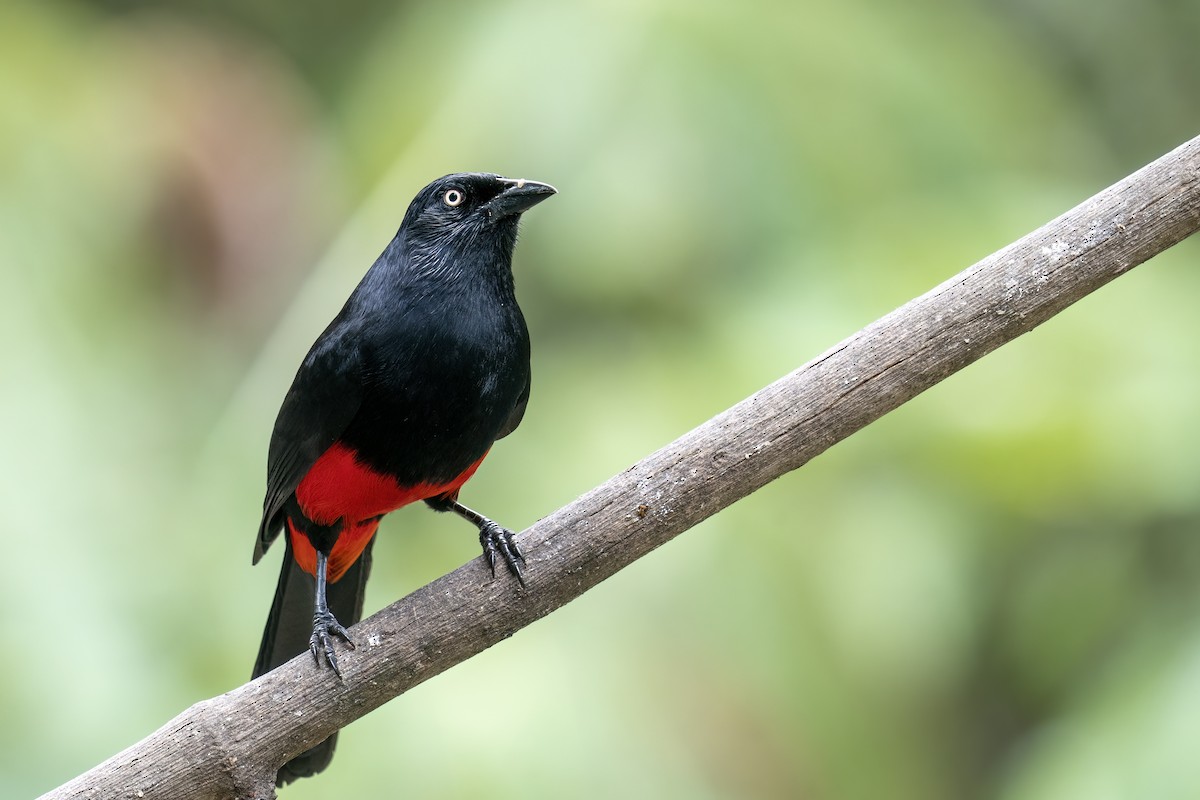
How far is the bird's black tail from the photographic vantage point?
3387 mm

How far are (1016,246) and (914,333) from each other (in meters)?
0.28

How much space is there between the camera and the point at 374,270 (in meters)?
3.34

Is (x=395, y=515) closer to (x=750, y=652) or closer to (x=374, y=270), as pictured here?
(x=750, y=652)

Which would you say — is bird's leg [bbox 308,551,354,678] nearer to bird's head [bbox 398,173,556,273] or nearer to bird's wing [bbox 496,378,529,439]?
bird's wing [bbox 496,378,529,439]

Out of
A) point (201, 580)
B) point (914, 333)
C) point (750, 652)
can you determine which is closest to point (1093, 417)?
point (750, 652)

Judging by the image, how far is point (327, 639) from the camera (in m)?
2.82

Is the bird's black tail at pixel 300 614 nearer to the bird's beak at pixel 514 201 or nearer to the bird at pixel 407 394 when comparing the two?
the bird at pixel 407 394

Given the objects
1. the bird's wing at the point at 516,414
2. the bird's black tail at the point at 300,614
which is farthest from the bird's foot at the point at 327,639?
the bird's wing at the point at 516,414

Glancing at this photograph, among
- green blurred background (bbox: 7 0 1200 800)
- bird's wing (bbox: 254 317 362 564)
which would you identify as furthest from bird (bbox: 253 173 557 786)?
green blurred background (bbox: 7 0 1200 800)

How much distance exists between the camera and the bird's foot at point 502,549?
2.75 meters

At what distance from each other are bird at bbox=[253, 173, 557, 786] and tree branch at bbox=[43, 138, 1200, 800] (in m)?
0.08

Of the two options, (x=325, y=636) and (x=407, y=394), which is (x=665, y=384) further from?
(x=325, y=636)

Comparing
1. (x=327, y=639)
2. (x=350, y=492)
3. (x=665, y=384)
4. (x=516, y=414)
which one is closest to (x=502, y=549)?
(x=327, y=639)

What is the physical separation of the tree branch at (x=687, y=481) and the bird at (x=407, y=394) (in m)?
0.08
